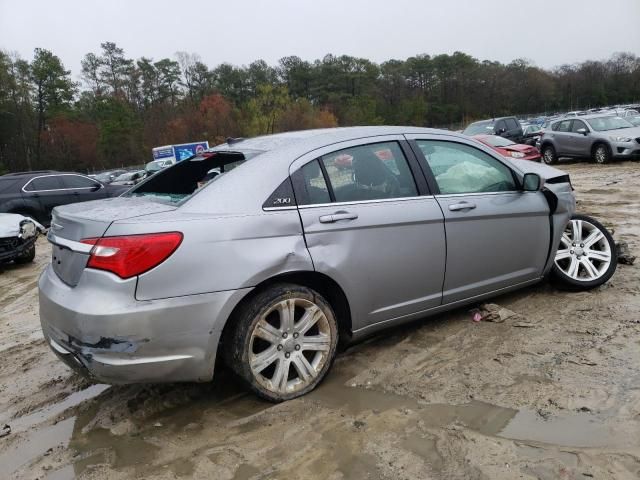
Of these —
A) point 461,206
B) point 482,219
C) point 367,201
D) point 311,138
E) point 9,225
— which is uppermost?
point 311,138

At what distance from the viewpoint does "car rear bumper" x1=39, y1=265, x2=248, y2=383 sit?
8.66 ft

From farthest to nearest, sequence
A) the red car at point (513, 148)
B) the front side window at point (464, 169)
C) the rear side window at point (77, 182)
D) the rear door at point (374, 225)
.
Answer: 1. the red car at point (513, 148)
2. the rear side window at point (77, 182)
3. the front side window at point (464, 169)
4. the rear door at point (374, 225)

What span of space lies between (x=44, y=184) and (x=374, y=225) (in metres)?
11.4

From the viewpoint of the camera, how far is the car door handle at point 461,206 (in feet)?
12.0

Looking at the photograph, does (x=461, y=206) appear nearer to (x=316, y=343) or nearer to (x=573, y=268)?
(x=316, y=343)

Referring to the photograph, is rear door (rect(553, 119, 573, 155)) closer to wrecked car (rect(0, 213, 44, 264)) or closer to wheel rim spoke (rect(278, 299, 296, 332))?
wrecked car (rect(0, 213, 44, 264))

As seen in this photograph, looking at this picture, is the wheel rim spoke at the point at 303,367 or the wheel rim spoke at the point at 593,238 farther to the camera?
the wheel rim spoke at the point at 593,238

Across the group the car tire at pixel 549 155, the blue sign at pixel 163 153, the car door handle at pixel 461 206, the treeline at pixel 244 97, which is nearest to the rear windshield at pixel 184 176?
the car door handle at pixel 461 206

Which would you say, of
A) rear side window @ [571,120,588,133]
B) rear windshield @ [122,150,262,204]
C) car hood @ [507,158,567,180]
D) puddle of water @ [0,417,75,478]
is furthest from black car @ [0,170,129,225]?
rear side window @ [571,120,588,133]

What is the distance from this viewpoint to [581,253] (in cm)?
467

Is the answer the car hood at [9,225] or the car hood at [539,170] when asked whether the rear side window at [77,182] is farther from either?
the car hood at [539,170]

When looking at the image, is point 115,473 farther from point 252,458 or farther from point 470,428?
point 470,428

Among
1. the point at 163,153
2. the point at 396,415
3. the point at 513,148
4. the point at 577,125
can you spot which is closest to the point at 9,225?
the point at 396,415

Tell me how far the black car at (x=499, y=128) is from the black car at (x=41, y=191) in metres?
13.0
